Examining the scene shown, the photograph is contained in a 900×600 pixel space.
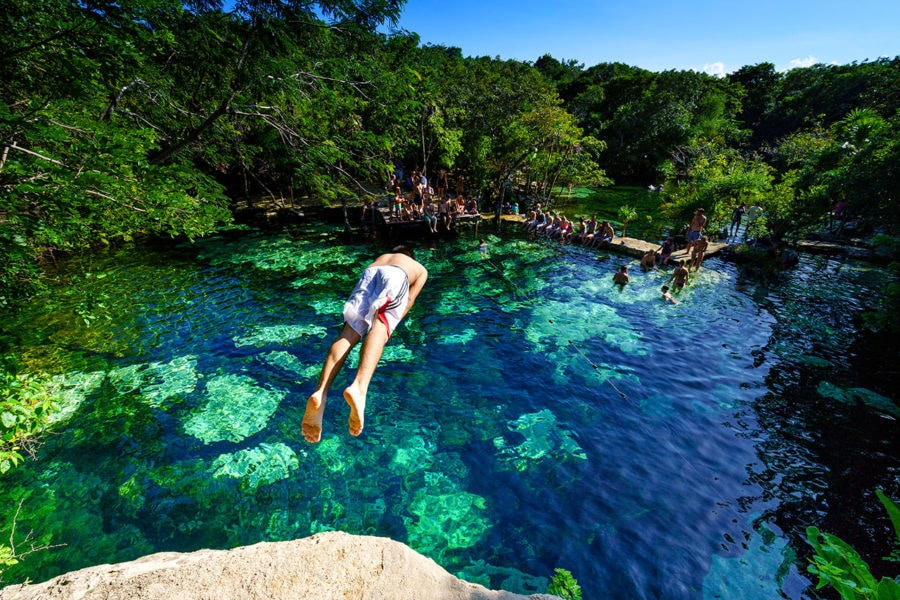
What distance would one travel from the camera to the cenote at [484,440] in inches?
192

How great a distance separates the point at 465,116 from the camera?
969 inches

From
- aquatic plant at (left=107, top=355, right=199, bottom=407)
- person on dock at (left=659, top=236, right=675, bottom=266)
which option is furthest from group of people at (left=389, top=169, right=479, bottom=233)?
aquatic plant at (left=107, top=355, right=199, bottom=407)

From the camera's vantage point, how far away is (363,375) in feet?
10.6

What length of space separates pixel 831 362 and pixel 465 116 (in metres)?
22.4

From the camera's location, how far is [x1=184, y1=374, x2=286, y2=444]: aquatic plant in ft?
21.2

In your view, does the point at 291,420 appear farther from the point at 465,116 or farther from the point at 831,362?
the point at 465,116

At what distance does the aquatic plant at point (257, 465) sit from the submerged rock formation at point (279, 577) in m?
2.51

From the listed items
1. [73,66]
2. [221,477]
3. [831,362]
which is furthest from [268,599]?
[831,362]

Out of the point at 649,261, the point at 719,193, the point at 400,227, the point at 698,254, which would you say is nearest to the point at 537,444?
the point at 649,261

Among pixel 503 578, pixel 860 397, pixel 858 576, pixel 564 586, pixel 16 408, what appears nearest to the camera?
pixel 858 576

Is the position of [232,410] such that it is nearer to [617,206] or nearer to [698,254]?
[698,254]

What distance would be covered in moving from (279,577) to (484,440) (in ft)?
14.5

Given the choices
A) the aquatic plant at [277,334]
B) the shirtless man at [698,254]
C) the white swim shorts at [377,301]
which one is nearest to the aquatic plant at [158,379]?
the aquatic plant at [277,334]

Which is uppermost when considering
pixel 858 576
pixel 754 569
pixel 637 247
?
pixel 637 247
